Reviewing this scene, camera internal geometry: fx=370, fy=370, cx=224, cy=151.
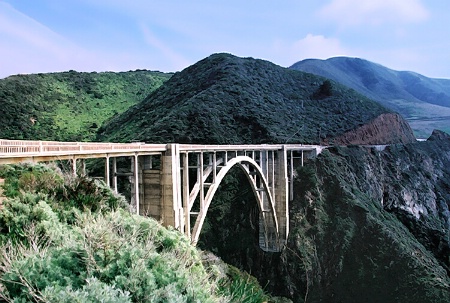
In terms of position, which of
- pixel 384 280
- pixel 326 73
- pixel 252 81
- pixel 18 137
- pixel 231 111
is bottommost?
pixel 384 280

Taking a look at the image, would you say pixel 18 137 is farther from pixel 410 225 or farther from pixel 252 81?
pixel 410 225

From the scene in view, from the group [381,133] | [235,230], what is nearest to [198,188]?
[235,230]

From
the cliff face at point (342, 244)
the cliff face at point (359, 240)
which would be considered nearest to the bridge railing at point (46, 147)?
the cliff face at point (342, 244)

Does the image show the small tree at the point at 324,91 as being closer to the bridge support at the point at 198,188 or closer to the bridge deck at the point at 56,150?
the bridge support at the point at 198,188

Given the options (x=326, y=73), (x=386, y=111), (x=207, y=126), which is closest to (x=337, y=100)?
(x=386, y=111)

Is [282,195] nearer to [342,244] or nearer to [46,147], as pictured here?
[342,244]

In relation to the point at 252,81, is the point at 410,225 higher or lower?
lower

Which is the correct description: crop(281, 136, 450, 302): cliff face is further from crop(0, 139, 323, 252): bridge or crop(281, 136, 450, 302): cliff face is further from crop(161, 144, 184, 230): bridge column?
crop(161, 144, 184, 230): bridge column

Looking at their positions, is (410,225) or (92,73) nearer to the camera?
(410,225)
